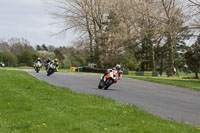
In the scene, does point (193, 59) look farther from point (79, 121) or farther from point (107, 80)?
point (79, 121)

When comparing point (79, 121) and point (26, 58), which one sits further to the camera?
point (26, 58)

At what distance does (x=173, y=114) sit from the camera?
900 cm

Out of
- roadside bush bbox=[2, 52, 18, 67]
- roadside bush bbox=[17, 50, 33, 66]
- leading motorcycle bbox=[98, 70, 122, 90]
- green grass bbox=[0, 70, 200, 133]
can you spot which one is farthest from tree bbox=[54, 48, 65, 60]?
green grass bbox=[0, 70, 200, 133]

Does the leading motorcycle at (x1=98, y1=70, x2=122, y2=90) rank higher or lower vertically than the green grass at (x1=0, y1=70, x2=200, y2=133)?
higher

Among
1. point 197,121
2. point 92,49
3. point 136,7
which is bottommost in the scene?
point 197,121

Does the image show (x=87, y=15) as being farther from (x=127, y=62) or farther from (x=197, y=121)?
(x=197, y=121)

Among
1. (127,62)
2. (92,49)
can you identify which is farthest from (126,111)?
(92,49)

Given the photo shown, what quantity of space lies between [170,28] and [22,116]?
25719 mm

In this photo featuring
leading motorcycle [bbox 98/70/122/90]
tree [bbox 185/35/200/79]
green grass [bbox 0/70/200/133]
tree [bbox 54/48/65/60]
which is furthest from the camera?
tree [bbox 54/48/65/60]

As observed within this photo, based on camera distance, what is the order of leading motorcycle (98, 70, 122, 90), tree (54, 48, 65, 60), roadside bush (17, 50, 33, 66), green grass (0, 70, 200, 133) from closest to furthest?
green grass (0, 70, 200, 133) → leading motorcycle (98, 70, 122, 90) → roadside bush (17, 50, 33, 66) → tree (54, 48, 65, 60)

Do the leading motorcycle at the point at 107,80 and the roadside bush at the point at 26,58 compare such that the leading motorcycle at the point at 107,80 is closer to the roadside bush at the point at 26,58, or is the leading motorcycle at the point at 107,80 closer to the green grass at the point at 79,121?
the green grass at the point at 79,121

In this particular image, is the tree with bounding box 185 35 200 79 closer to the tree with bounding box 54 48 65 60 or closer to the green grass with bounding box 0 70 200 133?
the green grass with bounding box 0 70 200 133

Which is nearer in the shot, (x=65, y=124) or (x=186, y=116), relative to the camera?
(x=65, y=124)

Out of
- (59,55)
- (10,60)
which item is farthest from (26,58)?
(59,55)
